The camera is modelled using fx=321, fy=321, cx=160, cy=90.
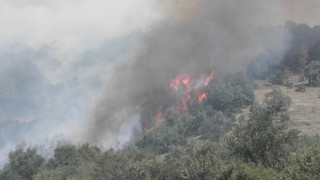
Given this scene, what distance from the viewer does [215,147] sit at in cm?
5075

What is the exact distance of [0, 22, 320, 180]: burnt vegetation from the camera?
39.1 metres

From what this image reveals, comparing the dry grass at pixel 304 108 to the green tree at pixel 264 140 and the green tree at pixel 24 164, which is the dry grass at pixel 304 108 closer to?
the green tree at pixel 264 140

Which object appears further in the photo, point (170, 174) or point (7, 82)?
point (7, 82)

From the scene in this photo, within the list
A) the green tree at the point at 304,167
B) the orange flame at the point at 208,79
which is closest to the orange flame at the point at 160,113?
the orange flame at the point at 208,79

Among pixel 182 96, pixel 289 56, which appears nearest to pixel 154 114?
pixel 182 96

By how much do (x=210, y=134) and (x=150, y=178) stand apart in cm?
8435

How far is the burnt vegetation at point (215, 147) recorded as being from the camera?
128ft

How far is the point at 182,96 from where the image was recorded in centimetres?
16750

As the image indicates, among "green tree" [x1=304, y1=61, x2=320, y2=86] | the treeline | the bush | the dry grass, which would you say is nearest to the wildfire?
the treeline

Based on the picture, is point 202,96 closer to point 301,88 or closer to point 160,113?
point 160,113

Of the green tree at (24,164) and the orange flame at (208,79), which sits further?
the orange flame at (208,79)

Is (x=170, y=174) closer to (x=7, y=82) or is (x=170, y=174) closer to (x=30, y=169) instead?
(x=30, y=169)

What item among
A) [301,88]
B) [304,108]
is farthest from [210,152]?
[301,88]

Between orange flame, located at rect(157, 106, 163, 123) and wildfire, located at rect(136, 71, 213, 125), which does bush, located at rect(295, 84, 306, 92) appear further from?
orange flame, located at rect(157, 106, 163, 123)
